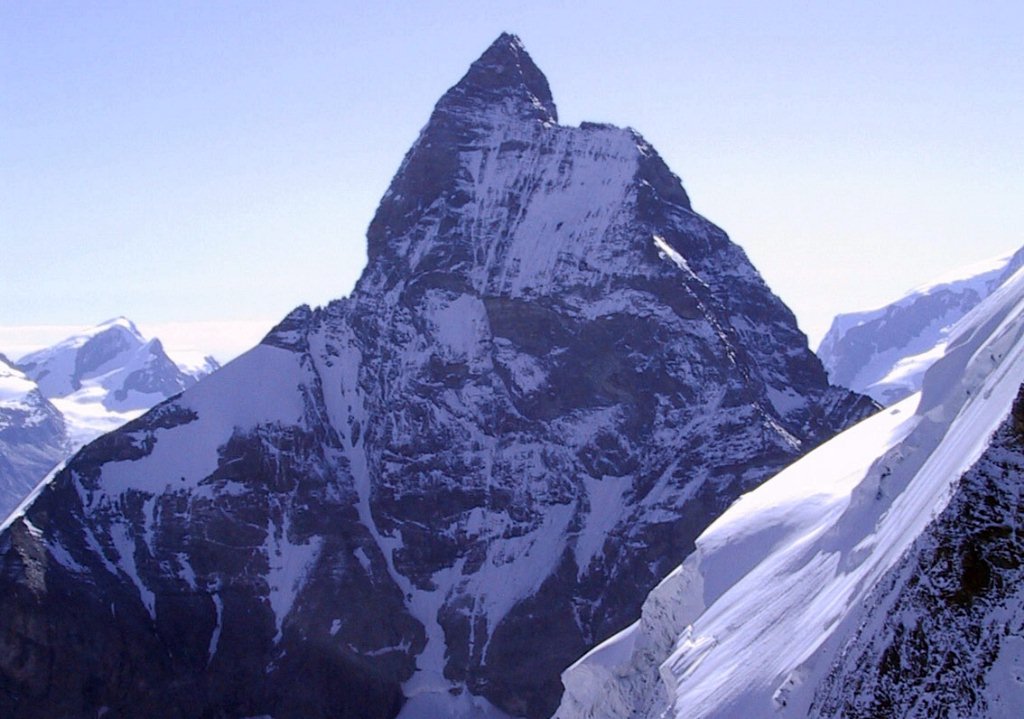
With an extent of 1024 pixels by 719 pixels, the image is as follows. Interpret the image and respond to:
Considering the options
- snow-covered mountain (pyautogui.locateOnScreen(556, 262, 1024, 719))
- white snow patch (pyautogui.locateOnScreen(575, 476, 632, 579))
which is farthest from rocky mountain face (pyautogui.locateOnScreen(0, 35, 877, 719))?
snow-covered mountain (pyautogui.locateOnScreen(556, 262, 1024, 719))

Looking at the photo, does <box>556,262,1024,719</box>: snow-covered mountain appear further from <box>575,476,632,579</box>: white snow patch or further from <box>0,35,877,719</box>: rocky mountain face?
<box>575,476,632,579</box>: white snow patch

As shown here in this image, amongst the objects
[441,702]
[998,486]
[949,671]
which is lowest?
[441,702]

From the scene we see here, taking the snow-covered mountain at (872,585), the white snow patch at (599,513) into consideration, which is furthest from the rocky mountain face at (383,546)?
the snow-covered mountain at (872,585)

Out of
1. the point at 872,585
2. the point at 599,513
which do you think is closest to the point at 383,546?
the point at 599,513

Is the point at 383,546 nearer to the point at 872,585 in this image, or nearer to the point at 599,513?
the point at 599,513

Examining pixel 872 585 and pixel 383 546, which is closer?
pixel 872 585

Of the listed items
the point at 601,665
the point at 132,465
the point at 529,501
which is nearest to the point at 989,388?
the point at 601,665

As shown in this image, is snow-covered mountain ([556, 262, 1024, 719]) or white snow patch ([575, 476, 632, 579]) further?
white snow patch ([575, 476, 632, 579])

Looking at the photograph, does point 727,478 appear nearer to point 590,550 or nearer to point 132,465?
point 590,550
